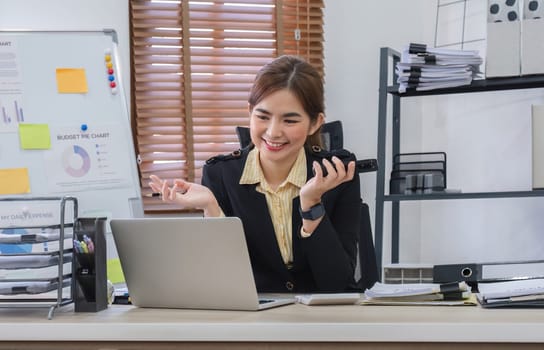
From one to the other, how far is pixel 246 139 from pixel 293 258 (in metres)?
0.93

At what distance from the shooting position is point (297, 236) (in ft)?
6.03

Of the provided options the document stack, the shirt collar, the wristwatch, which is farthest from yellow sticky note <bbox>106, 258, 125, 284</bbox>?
the document stack

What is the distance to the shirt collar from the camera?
74.6 inches

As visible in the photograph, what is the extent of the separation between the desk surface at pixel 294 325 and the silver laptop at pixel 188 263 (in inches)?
1.5

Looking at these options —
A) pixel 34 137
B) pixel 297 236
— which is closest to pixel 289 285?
pixel 297 236

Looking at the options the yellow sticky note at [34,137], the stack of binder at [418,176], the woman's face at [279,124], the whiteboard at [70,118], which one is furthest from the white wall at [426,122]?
the woman's face at [279,124]

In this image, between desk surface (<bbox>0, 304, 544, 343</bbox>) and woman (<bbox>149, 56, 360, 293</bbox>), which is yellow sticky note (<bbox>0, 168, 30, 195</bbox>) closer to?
woman (<bbox>149, 56, 360, 293</bbox>)

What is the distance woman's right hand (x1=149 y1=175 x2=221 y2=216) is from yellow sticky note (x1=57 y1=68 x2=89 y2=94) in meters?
1.11

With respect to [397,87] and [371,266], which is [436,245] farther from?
[371,266]

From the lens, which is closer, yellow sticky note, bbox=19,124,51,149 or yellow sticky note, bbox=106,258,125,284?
yellow sticky note, bbox=106,258,125,284

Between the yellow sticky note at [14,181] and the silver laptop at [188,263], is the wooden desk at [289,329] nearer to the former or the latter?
the silver laptop at [188,263]

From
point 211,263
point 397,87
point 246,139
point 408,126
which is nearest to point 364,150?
point 408,126

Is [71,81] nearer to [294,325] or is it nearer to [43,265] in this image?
[43,265]

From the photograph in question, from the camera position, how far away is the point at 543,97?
3.32 meters
